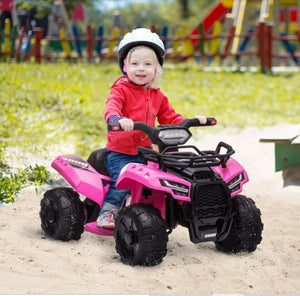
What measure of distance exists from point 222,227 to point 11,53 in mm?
11884

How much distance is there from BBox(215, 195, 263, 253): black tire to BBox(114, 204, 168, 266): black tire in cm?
50

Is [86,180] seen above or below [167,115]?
below

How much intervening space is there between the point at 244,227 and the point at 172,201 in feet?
1.51

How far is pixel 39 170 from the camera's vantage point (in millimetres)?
5672

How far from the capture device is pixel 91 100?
10.0 metres

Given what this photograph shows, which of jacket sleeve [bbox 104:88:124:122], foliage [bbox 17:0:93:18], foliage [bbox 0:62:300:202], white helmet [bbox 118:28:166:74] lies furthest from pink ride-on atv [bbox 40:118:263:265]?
foliage [bbox 17:0:93:18]

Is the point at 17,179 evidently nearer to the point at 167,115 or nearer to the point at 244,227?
the point at 167,115

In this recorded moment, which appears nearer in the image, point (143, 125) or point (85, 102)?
point (143, 125)

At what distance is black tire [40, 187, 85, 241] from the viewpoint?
4.04 metres

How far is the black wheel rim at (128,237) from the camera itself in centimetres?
360

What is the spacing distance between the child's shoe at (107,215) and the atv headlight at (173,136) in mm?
636

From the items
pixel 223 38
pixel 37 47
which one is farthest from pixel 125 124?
pixel 223 38

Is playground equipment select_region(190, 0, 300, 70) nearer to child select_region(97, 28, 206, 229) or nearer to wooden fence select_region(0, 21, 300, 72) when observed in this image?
wooden fence select_region(0, 21, 300, 72)

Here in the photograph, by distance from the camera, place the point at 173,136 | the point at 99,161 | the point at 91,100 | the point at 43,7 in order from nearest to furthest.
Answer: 1. the point at 173,136
2. the point at 99,161
3. the point at 91,100
4. the point at 43,7
